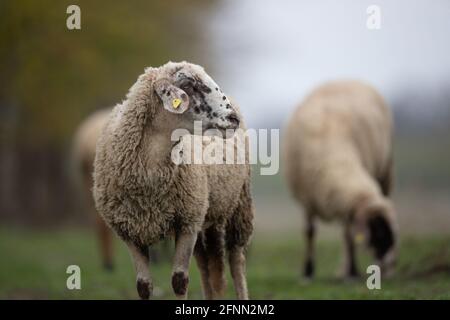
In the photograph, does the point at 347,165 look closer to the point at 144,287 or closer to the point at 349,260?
the point at 349,260

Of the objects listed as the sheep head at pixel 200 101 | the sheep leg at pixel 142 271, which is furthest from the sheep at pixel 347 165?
the sheep head at pixel 200 101

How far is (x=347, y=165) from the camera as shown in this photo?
473 inches

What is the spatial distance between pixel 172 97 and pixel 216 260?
2187 mm

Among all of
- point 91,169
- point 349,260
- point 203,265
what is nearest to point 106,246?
point 91,169

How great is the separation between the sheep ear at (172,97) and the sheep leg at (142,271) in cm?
131

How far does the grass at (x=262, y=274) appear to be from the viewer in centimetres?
1013

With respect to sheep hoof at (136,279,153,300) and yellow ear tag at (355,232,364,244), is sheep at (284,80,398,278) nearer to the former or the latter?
yellow ear tag at (355,232,364,244)

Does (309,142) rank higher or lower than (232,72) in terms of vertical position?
lower

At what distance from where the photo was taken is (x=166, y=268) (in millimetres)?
14797

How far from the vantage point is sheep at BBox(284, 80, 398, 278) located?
1128 centimetres

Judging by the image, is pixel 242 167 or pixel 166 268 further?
pixel 166 268
